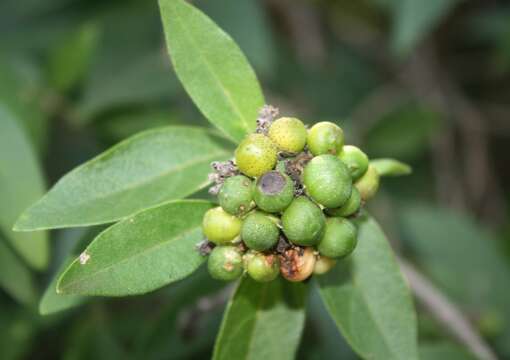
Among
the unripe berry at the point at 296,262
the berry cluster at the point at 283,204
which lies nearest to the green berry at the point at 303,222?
the berry cluster at the point at 283,204

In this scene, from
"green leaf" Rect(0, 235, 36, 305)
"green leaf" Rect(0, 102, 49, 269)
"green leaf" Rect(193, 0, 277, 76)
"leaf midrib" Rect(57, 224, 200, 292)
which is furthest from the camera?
"green leaf" Rect(193, 0, 277, 76)

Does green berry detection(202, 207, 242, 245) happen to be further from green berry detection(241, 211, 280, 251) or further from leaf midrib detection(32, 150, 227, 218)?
leaf midrib detection(32, 150, 227, 218)

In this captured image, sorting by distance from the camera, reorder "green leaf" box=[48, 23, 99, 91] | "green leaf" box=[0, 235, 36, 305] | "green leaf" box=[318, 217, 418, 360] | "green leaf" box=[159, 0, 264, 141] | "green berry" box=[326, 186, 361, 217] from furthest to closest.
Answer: "green leaf" box=[48, 23, 99, 91]
"green leaf" box=[0, 235, 36, 305]
"green leaf" box=[318, 217, 418, 360]
"green leaf" box=[159, 0, 264, 141]
"green berry" box=[326, 186, 361, 217]

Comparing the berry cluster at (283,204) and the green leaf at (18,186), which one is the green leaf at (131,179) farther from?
the green leaf at (18,186)

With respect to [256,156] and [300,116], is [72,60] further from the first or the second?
[256,156]

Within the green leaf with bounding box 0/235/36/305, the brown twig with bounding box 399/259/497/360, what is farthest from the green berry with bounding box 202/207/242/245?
the brown twig with bounding box 399/259/497/360
